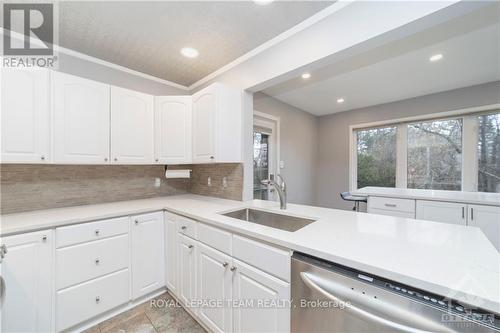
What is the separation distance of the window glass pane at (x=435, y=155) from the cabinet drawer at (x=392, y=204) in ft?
5.51

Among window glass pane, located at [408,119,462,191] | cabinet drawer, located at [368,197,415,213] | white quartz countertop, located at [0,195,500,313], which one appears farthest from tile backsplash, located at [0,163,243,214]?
window glass pane, located at [408,119,462,191]

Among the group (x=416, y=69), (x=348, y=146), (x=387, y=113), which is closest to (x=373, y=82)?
(x=416, y=69)

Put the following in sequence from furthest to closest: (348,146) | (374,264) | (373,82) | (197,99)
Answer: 1. (348,146)
2. (373,82)
3. (197,99)
4. (374,264)

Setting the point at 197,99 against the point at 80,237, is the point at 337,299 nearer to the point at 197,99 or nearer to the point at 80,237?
the point at 80,237

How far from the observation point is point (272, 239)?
112 cm

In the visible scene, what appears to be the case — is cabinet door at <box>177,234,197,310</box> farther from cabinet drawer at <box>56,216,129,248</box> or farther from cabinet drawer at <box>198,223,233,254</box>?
cabinet drawer at <box>56,216,129,248</box>

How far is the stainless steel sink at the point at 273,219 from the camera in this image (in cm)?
163

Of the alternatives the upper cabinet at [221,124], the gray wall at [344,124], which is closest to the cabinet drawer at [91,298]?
the upper cabinet at [221,124]

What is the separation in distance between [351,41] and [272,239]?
1.40 meters

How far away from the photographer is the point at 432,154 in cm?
337

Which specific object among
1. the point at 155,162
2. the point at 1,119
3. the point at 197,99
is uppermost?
the point at 197,99

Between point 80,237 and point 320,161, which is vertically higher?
point 320,161

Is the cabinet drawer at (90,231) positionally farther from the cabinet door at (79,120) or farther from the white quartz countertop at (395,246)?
the cabinet door at (79,120)

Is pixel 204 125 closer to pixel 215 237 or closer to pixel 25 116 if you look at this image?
pixel 215 237
